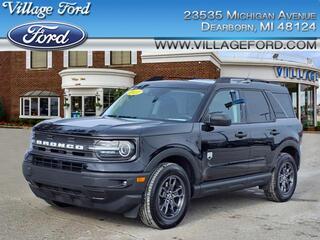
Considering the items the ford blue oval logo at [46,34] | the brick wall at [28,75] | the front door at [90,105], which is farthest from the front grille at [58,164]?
the front door at [90,105]

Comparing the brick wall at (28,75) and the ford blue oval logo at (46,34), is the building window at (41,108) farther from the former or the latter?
the ford blue oval logo at (46,34)

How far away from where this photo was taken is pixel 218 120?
6844 mm

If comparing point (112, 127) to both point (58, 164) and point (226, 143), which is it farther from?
point (226, 143)

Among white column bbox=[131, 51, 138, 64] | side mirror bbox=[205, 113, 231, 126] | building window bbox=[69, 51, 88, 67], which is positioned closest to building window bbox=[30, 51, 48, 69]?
building window bbox=[69, 51, 88, 67]

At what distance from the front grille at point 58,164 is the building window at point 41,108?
30.6 meters

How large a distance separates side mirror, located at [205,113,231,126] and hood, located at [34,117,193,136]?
296 mm

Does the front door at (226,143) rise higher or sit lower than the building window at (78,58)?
lower

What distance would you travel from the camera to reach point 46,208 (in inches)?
289

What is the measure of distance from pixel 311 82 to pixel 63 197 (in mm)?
34511

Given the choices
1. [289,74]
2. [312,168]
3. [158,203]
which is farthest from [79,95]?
[158,203]

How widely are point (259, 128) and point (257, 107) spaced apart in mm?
417

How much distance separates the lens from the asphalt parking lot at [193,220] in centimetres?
611

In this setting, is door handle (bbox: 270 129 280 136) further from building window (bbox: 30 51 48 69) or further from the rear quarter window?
building window (bbox: 30 51 48 69)

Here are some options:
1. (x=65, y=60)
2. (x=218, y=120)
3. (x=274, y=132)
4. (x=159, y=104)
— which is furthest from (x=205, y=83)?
(x=65, y=60)
